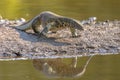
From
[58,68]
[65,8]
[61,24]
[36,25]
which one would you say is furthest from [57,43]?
[65,8]

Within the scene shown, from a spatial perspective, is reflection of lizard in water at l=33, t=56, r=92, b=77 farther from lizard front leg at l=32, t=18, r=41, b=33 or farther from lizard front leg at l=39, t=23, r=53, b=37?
lizard front leg at l=32, t=18, r=41, b=33

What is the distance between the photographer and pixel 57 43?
1349cm

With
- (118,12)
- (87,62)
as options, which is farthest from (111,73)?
(118,12)

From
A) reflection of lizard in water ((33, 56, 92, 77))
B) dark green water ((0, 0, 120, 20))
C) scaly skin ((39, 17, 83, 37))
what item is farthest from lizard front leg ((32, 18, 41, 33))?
dark green water ((0, 0, 120, 20))

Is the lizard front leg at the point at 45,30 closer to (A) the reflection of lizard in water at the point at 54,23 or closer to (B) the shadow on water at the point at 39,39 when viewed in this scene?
(A) the reflection of lizard in water at the point at 54,23

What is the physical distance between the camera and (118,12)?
19.2 metres

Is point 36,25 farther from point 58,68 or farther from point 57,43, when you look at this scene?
point 58,68

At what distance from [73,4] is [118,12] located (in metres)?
2.59

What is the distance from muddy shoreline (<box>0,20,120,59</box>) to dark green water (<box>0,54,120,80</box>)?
45cm

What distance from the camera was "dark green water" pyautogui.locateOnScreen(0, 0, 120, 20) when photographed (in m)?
18.5

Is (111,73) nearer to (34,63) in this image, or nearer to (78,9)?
(34,63)

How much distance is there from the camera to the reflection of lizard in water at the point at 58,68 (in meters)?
11.6

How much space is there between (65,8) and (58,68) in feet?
26.7

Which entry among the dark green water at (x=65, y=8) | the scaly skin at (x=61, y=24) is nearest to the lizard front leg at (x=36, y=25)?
the scaly skin at (x=61, y=24)
